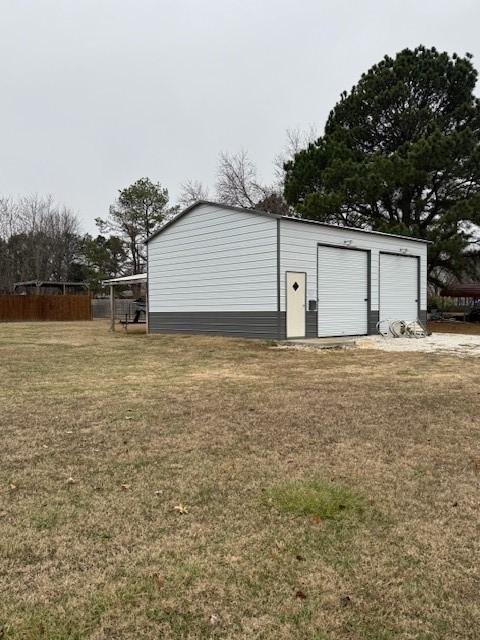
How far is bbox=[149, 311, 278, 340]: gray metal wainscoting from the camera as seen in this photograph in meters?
14.8

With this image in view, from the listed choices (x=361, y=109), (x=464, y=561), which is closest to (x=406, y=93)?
(x=361, y=109)

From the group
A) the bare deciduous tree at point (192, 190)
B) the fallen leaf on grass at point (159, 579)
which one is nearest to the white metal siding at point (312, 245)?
the fallen leaf on grass at point (159, 579)

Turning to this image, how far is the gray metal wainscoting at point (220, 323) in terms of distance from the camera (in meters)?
14.8

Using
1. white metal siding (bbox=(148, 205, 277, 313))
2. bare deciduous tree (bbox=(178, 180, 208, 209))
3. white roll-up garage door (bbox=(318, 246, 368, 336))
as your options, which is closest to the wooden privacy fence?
bare deciduous tree (bbox=(178, 180, 208, 209))

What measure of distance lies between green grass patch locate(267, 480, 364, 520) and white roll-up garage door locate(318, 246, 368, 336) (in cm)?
1253

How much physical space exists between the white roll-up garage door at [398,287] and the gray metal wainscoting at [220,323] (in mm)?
5131

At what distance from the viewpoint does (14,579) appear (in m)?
2.31

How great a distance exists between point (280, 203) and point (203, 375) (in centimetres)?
2568

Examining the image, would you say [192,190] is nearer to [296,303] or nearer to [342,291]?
[342,291]

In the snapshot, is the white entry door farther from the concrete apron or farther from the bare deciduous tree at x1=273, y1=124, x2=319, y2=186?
the bare deciduous tree at x1=273, y1=124, x2=319, y2=186

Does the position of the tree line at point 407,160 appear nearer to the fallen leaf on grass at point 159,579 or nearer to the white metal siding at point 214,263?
the white metal siding at point 214,263

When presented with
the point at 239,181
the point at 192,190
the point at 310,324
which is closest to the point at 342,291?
the point at 310,324

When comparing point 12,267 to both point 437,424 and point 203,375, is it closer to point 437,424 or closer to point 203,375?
point 203,375

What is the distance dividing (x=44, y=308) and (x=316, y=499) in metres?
29.9
